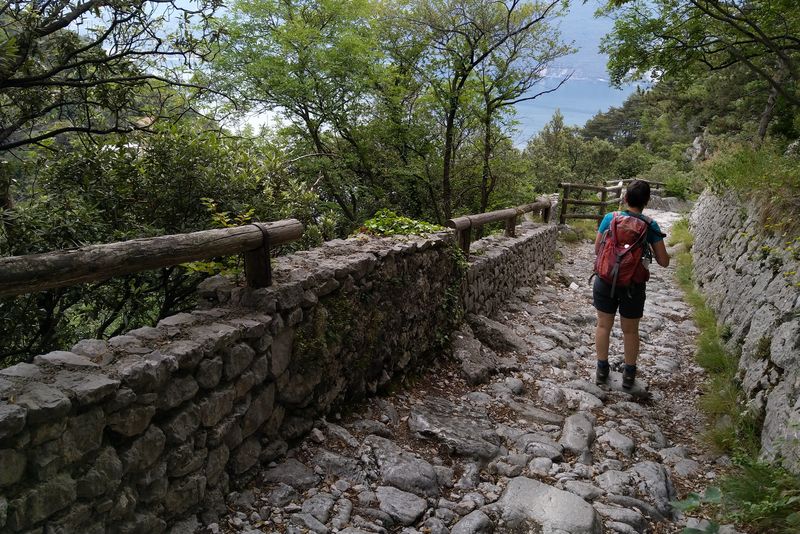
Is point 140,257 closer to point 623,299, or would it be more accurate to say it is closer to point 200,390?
point 200,390

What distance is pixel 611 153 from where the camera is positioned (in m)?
29.9

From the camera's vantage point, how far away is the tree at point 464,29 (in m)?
10.5

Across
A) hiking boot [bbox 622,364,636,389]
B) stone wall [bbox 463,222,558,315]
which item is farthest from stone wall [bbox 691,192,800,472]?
stone wall [bbox 463,222,558,315]

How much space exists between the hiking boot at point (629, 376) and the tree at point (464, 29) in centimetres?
756

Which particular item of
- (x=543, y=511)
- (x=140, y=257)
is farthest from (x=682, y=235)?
(x=140, y=257)

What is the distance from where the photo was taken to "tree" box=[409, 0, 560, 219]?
34.6 feet

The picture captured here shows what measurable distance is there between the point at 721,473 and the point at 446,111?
9.70 m

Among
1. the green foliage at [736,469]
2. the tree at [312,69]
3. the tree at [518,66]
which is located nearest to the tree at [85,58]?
the green foliage at [736,469]

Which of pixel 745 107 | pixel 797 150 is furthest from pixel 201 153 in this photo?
pixel 745 107

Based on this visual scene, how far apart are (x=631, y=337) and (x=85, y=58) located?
5567mm

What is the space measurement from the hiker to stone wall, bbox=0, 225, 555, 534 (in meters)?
1.83

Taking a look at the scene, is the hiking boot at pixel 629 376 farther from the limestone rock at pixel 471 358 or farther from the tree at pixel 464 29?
the tree at pixel 464 29

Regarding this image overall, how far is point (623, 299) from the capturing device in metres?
4.87

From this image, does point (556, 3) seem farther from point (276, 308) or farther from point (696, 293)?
point (276, 308)
